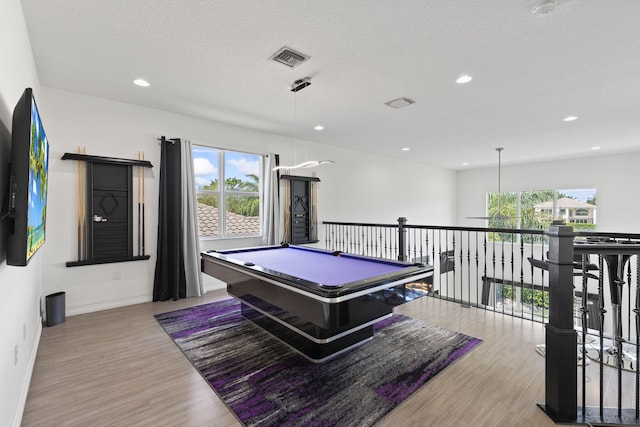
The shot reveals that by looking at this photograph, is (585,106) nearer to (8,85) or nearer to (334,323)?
(334,323)

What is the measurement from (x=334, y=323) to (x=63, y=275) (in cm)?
355

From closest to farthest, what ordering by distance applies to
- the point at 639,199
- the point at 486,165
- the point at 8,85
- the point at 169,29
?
1. the point at 8,85
2. the point at 169,29
3. the point at 639,199
4. the point at 486,165

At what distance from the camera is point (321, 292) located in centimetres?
179

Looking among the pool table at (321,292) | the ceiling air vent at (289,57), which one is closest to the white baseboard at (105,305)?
the pool table at (321,292)

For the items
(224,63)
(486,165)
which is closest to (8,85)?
(224,63)

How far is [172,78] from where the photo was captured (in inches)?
123

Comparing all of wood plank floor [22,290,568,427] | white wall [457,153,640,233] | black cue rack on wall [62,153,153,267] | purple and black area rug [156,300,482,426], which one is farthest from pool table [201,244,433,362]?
white wall [457,153,640,233]

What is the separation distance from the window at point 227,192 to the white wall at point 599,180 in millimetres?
7511

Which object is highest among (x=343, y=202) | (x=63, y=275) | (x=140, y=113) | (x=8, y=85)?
(x=140, y=113)

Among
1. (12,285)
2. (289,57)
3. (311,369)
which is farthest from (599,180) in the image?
(12,285)

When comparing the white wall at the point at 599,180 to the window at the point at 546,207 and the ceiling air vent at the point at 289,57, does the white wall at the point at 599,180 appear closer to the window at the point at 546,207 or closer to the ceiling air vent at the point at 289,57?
the window at the point at 546,207

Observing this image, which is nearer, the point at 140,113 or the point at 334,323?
the point at 334,323

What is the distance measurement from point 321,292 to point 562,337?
1.49 meters

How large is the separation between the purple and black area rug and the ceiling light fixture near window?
108 inches
